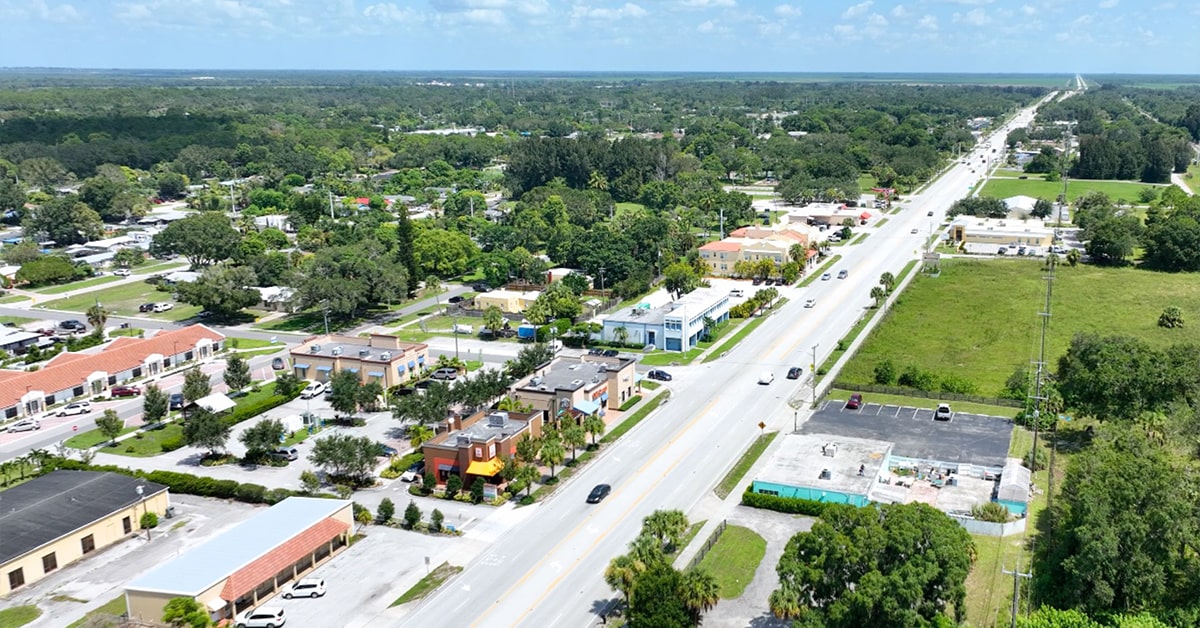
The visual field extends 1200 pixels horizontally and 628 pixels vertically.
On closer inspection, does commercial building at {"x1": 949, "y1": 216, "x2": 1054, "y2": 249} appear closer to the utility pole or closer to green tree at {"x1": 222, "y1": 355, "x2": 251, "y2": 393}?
the utility pole

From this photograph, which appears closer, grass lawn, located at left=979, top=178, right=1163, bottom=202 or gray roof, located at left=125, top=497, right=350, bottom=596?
gray roof, located at left=125, top=497, right=350, bottom=596

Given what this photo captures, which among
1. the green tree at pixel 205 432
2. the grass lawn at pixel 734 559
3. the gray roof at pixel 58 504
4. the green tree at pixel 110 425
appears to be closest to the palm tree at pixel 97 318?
the green tree at pixel 110 425

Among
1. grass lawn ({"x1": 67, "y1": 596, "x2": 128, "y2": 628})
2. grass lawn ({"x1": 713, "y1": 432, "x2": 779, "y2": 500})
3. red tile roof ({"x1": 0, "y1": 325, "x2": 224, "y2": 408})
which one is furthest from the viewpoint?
red tile roof ({"x1": 0, "y1": 325, "x2": 224, "y2": 408})

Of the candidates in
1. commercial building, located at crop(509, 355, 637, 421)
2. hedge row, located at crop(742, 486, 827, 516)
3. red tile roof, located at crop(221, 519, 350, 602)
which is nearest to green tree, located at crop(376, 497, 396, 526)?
red tile roof, located at crop(221, 519, 350, 602)

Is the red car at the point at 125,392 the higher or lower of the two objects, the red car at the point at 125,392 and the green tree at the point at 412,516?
the lower

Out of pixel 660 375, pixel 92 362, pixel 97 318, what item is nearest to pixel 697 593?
pixel 660 375

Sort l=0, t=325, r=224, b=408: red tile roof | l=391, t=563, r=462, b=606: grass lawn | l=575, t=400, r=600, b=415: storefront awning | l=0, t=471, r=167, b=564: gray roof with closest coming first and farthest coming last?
l=391, t=563, r=462, b=606: grass lawn < l=0, t=471, r=167, b=564: gray roof < l=575, t=400, r=600, b=415: storefront awning < l=0, t=325, r=224, b=408: red tile roof

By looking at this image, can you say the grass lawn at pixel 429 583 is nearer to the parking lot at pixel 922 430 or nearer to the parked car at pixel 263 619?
the parked car at pixel 263 619
